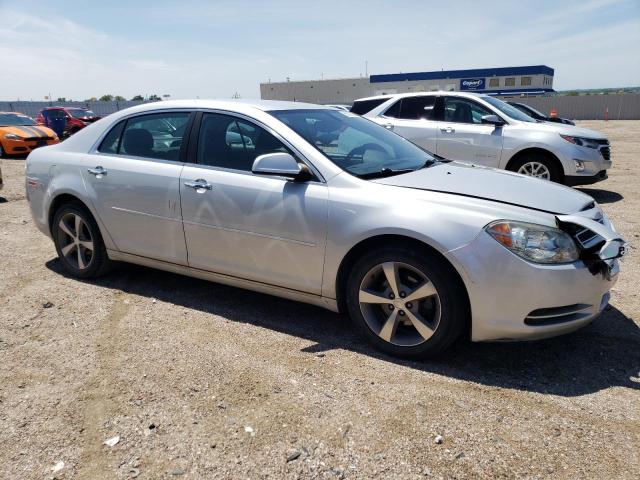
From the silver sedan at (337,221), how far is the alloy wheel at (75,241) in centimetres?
1

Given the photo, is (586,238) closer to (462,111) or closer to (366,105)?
(462,111)

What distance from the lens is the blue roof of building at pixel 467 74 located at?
49.8 m

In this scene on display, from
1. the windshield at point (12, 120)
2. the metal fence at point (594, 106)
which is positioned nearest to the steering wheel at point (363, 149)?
the windshield at point (12, 120)

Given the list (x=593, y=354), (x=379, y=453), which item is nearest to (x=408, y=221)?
(x=379, y=453)

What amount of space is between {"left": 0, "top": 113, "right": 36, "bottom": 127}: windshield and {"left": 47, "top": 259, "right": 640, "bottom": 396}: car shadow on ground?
1462 centimetres

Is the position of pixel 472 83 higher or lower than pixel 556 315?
higher

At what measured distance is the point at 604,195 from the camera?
868 cm

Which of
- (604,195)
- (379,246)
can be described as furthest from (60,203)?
(604,195)

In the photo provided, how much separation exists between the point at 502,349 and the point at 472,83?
53.3m

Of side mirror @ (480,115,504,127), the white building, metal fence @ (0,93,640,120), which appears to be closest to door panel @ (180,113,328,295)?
side mirror @ (480,115,504,127)

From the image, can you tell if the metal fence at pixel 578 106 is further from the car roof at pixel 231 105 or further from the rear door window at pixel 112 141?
the car roof at pixel 231 105

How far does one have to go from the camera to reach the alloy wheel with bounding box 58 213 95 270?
4605 millimetres

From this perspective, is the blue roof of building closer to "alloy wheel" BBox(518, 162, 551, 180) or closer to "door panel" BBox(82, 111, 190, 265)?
"alloy wheel" BBox(518, 162, 551, 180)

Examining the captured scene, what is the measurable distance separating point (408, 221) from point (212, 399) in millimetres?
1492
